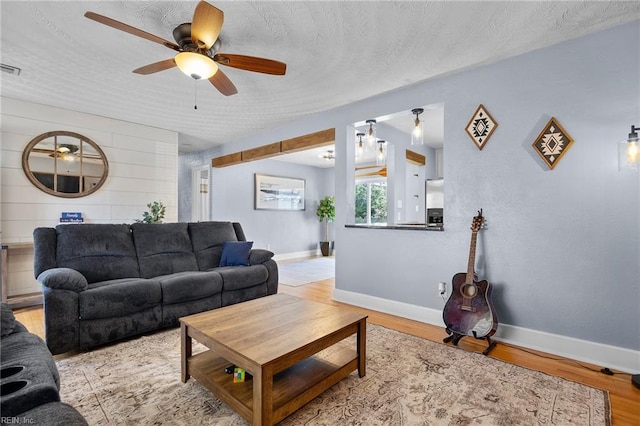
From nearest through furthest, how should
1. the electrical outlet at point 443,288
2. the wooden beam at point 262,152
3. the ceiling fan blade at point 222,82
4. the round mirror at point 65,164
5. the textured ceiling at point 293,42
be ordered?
1. the textured ceiling at point 293,42
2. the ceiling fan blade at point 222,82
3. the electrical outlet at point 443,288
4. the round mirror at point 65,164
5. the wooden beam at point 262,152

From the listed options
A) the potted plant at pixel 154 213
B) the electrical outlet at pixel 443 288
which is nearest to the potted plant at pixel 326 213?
the potted plant at pixel 154 213

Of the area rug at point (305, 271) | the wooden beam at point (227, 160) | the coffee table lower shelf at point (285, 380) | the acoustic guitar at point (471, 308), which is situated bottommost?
the area rug at point (305, 271)

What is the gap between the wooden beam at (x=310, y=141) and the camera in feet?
13.5

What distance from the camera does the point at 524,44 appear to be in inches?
96.7

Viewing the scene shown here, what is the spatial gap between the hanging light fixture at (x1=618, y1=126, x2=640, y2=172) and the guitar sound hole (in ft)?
4.57

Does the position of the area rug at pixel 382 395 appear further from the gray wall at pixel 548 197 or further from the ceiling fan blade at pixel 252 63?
the ceiling fan blade at pixel 252 63

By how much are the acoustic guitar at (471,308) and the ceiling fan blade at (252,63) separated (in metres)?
2.22

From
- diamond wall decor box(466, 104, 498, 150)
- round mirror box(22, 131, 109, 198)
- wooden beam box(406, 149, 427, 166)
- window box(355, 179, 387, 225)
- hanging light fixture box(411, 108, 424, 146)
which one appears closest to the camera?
diamond wall decor box(466, 104, 498, 150)

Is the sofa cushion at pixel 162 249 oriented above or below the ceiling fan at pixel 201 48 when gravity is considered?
below

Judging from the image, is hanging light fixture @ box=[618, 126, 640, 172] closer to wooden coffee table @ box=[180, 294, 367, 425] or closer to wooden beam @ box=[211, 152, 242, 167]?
wooden coffee table @ box=[180, 294, 367, 425]

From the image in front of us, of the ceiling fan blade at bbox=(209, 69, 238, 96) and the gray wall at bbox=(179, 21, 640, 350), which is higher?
the ceiling fan blade at bbox=(209, 69, 238, 96)

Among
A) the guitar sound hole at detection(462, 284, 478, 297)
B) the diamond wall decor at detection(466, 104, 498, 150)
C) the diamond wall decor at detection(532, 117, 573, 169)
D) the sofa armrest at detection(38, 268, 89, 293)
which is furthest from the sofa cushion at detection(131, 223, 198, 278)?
the diamond wall decor at detection(532, 117, 573, 169)

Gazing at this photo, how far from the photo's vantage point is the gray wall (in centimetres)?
224

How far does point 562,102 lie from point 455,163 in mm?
933
